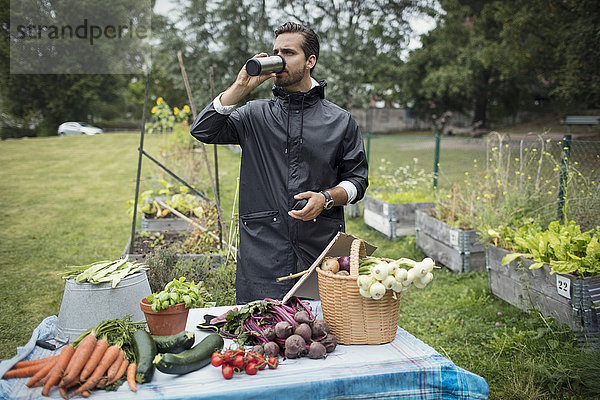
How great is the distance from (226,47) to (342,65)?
530 cm

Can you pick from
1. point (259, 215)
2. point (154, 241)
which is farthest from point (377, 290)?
point (154, 241)

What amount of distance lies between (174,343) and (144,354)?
11 cm

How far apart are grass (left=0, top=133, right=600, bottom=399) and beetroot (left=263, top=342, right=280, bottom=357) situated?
1.98 meters

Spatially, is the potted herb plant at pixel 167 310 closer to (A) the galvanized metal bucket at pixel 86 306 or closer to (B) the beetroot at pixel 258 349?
(A) the galvanized metal bucket at pixel 86 306

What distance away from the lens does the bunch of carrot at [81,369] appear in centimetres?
143

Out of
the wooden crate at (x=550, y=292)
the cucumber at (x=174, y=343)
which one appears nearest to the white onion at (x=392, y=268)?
the cucumber at (x=174, y=343)

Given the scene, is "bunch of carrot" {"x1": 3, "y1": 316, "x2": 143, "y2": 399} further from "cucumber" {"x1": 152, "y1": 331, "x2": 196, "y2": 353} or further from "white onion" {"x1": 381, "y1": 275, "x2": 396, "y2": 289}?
"white onion" {"x1": 381, "y1": 275, "x2": 396, "y2": 289}

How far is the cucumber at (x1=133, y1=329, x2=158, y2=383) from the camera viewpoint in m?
1.49

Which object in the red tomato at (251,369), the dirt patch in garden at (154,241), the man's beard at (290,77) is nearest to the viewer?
the red tomato at (251,369)

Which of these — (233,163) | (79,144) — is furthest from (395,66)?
(79,144)

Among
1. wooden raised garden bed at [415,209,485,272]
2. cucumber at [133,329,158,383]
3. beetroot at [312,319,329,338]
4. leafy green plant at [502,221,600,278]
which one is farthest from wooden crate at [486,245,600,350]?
cucumber at [133,329,158,383]

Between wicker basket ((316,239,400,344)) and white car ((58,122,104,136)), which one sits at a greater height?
white car ((58,122,104,136))

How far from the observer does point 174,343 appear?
1.65m

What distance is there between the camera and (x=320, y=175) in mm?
2316
